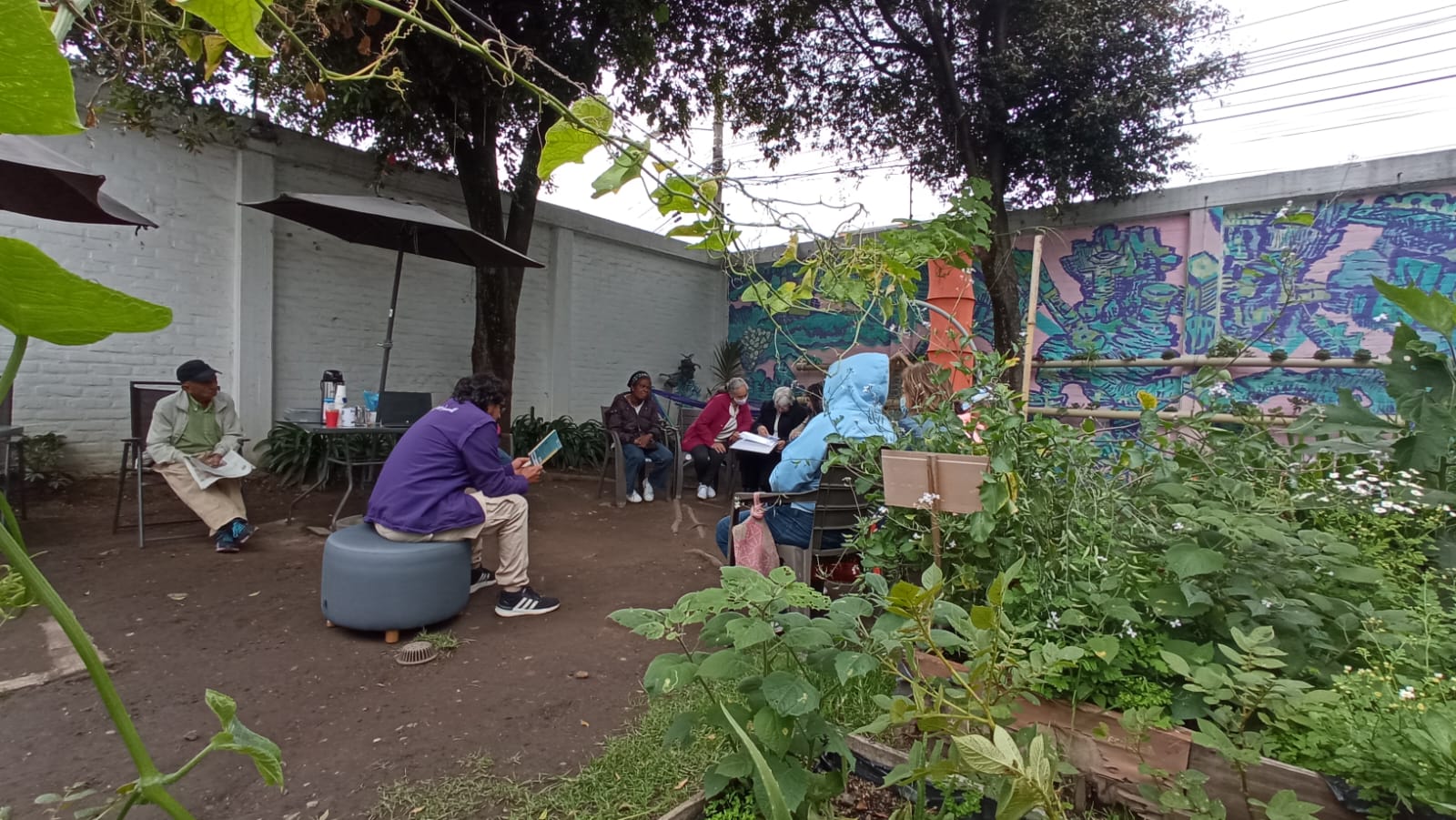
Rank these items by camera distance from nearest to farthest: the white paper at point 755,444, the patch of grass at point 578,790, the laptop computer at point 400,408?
1. the patch of grass at point 578,790
2. the laptop computer at point 400,408
3. the white paper at point 755,444

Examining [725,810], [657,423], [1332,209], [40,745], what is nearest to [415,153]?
[657,423]

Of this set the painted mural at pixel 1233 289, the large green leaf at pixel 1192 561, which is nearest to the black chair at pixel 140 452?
the painted mural at pixel 1233 289

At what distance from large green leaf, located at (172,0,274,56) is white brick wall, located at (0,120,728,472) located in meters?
3.54

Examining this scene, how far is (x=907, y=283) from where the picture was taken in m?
1.63

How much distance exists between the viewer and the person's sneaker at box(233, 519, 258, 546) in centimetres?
402

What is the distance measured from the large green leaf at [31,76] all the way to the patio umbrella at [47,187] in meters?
3.22

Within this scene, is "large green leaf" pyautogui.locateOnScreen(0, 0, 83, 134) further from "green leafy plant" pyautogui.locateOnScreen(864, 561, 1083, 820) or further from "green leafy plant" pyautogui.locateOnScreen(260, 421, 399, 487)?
"green leafy plant" pyautogui.locateOnScreen(260, 421, 399, 487)

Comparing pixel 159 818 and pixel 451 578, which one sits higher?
pixel 451 578

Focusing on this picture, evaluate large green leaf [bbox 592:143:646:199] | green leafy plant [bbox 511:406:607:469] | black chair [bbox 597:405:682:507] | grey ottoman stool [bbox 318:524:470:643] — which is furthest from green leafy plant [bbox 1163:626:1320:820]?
green leafy plant [bbox 511:406:607:469]

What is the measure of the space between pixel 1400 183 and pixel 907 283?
688 centimetres

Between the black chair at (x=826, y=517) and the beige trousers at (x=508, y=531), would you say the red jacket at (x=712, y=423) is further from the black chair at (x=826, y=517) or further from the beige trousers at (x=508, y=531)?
the black chair at (x=826, y=517)

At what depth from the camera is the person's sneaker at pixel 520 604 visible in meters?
3.29

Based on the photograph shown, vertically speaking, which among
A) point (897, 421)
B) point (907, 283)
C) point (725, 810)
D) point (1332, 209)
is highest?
point (1332, 209)

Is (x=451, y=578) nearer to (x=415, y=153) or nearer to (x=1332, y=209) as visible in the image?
(x=415, y=153)
